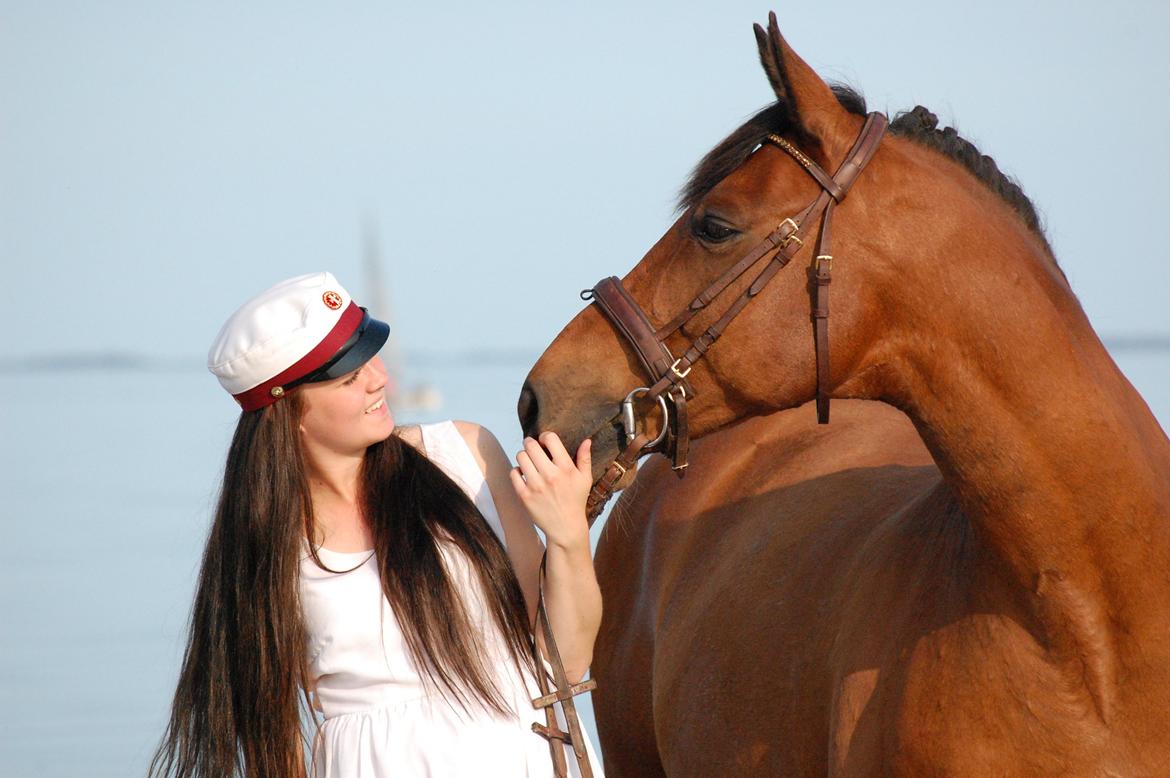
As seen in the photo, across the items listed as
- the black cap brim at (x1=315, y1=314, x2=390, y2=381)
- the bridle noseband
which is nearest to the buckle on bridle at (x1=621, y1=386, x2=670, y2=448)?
the bridle noseband

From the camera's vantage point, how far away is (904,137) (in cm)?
284

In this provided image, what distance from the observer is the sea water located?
22.0 feet

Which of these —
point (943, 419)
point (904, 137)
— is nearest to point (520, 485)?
point (943, 419)

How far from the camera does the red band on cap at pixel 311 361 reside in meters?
→ 2.80

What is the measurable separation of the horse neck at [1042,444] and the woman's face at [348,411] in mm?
941

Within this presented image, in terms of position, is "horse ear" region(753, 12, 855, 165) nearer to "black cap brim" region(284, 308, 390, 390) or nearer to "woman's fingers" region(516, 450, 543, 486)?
"woman's fingers" region(516, 450, 543, 486)

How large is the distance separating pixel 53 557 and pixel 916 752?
29.6 feet

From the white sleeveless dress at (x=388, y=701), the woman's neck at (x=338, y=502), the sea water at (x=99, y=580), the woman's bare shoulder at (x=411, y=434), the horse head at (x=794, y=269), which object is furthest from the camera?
the sea water at (x=99, y=580)

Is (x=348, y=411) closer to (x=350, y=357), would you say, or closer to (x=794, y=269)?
(x=350, y=357)

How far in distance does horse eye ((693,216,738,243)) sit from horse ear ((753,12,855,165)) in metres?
0.21

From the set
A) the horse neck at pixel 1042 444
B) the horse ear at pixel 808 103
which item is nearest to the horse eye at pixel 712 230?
the horse ear at pixel 808 103

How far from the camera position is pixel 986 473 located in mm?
2611

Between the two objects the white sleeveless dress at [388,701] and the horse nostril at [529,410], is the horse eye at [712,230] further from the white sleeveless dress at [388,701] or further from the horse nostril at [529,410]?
the white sleeveless dress at [388,701]

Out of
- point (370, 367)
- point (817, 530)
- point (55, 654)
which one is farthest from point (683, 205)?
point (55, 654)
